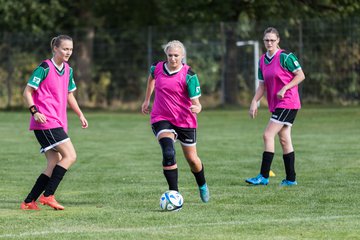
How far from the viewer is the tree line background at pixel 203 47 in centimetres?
3344

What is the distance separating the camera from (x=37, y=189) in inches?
410

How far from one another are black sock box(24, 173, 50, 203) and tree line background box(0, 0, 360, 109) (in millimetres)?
23323

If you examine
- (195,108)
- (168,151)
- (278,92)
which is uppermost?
(195,108)

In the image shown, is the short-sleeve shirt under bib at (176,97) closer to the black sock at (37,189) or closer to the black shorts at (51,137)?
the black shorts at (51,137)

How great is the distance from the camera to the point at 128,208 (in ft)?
33.6

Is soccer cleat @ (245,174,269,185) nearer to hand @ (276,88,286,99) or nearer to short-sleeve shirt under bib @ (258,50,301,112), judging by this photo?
short-sleeve shirt under bib @ (258,50,301,112)

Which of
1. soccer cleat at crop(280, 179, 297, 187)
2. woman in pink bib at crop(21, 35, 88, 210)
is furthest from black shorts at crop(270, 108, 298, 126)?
woman in pink bib at crop(21, 35, 88, 210)

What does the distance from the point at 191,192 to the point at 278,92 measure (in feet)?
5.71

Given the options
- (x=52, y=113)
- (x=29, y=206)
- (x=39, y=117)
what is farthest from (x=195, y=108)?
(x=29, y=206)

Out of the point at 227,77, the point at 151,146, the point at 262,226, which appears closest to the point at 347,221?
the point at 262,226

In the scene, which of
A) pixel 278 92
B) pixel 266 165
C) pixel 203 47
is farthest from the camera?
pixel 203 47

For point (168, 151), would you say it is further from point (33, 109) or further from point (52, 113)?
point (33, 109)

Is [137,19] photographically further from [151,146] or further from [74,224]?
[74,224]

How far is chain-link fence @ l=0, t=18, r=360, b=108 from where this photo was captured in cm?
3338
